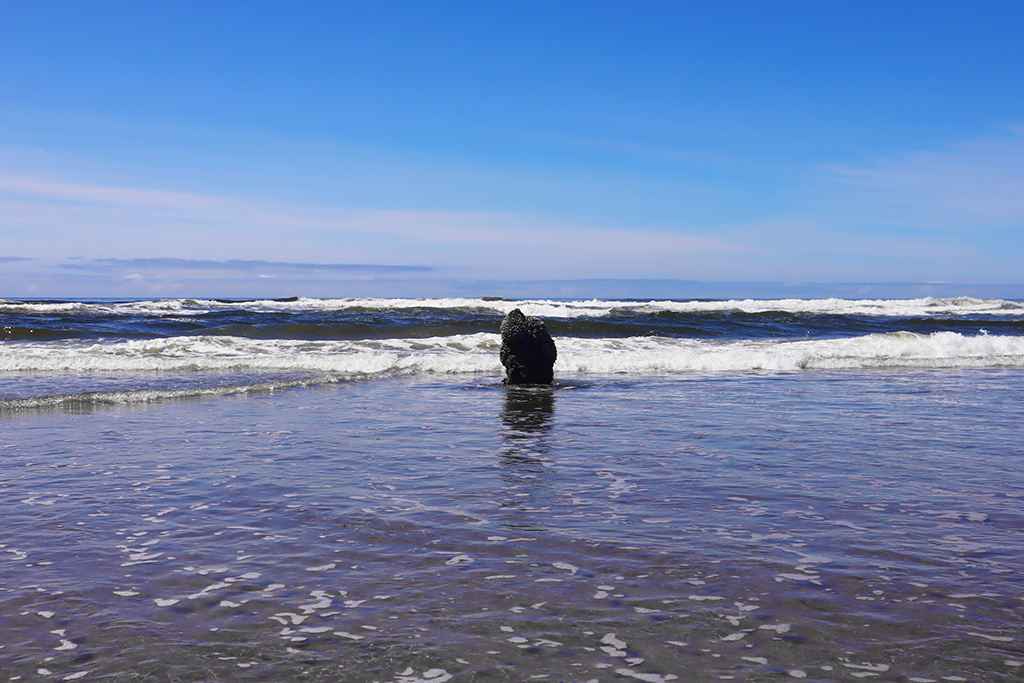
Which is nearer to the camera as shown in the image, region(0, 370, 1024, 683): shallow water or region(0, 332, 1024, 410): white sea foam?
region(0, 370, 1024, 683): shallow water

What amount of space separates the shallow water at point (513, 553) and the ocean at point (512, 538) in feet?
0.06

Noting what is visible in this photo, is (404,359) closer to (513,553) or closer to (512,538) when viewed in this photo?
(512,538)

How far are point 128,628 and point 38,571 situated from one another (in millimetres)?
1058

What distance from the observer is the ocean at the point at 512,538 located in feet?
9.39

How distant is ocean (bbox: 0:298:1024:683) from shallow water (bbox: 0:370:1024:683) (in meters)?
0.02

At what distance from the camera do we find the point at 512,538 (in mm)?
4234

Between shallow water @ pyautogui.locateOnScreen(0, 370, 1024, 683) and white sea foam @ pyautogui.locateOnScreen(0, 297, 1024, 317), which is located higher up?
white sea foam @ pyautogui.locateOnScreen(0, 297, 1024, 317)

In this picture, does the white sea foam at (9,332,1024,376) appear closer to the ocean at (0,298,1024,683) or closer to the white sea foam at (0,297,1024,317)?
the ocean at (0,298,1024,683)

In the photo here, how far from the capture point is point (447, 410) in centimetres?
957

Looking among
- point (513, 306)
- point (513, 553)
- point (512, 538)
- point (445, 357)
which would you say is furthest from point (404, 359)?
point (513, 306)

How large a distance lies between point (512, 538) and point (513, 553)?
26 centimetres

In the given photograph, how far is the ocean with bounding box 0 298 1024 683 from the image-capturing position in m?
2.86

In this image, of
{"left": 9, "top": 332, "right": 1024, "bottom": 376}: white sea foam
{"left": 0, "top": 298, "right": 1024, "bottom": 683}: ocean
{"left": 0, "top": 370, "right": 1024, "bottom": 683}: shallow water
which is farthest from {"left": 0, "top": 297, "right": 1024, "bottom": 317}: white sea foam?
{"left": 0, "top": 370, "right": 1024, "bottom": 683}: shallow water

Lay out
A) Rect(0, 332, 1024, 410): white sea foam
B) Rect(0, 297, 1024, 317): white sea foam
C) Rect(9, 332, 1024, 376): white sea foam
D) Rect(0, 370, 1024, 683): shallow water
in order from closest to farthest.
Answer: Rect(0, 370, 1024, 683): shallow water
Rect(0, 332, 1024, 410): white sea foam
Rect(9, 332, 1024, 376): white sea foam
Rect(0, 297, 1024, 317): white sea foam
